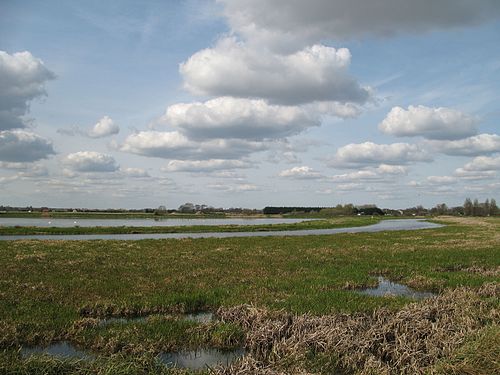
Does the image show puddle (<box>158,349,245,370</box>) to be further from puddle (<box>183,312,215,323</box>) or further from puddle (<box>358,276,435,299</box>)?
puddle (<box>358,276,435,299</box>)

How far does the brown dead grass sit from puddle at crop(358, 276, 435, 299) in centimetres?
400

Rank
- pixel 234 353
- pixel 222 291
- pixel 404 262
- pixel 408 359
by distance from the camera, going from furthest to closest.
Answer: pixel 404 262 → pixel 222 291 → pixel 234 353 → pixel 408 359

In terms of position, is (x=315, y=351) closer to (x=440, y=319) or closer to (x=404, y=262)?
(x=440, y=319)

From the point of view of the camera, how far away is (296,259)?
2966cm

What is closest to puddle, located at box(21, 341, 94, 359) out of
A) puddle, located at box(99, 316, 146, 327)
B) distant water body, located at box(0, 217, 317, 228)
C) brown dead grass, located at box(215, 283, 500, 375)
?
puddle, located at box(99, 316, 146, 327)

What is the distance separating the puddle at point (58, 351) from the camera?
10320 mm

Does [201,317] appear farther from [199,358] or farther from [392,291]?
[392,291]

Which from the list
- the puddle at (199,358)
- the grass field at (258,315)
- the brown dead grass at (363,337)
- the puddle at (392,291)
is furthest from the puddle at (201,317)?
the puddle at (392,291)

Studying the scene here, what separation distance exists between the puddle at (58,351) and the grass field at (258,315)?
243 mm

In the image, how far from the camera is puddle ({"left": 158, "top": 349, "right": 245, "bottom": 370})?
33.0 feet

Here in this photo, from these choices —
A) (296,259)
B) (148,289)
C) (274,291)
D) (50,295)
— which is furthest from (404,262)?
(50,295)

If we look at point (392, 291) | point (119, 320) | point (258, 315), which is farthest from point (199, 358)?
point (392, 291)

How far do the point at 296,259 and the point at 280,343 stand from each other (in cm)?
1965

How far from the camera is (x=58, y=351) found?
35.1 feet
